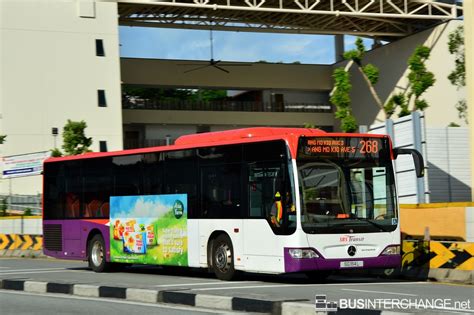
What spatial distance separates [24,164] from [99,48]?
965 cm

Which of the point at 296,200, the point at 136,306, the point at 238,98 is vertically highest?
the point at 238,98


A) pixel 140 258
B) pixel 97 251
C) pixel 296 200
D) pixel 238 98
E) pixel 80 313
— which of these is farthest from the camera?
pixel 238 98

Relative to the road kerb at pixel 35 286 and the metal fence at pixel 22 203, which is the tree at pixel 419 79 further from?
the road kerb at pixel 35 286

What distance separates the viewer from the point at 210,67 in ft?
226

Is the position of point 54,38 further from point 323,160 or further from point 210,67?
point 323,160

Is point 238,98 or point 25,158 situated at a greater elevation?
point 238,98

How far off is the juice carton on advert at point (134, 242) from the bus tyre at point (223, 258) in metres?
2.85

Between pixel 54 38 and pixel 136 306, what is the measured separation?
44.6 metres

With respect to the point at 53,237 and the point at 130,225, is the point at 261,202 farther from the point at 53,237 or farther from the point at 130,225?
the point at 53,237

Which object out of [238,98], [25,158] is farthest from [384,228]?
[238,98]

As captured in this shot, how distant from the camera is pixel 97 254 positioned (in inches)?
841

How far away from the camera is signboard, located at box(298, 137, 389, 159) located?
1558 cm

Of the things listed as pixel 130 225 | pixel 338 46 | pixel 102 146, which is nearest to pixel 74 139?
pixel 102 146

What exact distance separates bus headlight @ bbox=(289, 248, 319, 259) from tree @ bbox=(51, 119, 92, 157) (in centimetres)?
3610
